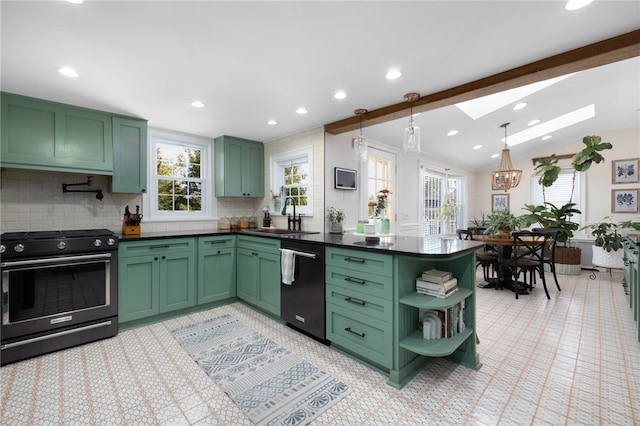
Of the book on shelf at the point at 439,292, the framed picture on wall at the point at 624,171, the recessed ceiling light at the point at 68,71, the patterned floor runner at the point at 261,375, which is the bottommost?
the patterned floor runner at the point at 261,375

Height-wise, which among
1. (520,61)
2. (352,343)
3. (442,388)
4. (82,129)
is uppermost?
(520,61)

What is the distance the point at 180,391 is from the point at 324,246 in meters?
1.46

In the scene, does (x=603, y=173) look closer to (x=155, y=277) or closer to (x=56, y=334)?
(x=155, y=277)

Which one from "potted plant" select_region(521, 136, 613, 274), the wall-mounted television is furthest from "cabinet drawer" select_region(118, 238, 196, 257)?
"potted plant" select_region(521, 136, 613, 274)

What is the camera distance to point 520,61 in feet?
6.78

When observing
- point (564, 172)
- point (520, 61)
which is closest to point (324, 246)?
point (520, 61)

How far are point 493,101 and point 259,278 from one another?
3962mm

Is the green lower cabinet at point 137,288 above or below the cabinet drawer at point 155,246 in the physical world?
below

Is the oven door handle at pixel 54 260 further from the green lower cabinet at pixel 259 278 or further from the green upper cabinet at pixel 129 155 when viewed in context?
the green lower cabinet at pixel 259 278

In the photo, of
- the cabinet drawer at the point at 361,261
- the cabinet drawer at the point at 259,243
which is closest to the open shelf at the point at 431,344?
the cabinet drawer at the point at 361,261

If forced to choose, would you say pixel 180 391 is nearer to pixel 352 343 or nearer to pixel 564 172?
pixel 352 343

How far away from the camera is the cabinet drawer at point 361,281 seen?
6.58 feet

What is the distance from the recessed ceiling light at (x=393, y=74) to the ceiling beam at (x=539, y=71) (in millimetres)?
520

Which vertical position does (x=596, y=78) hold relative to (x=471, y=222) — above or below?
above
